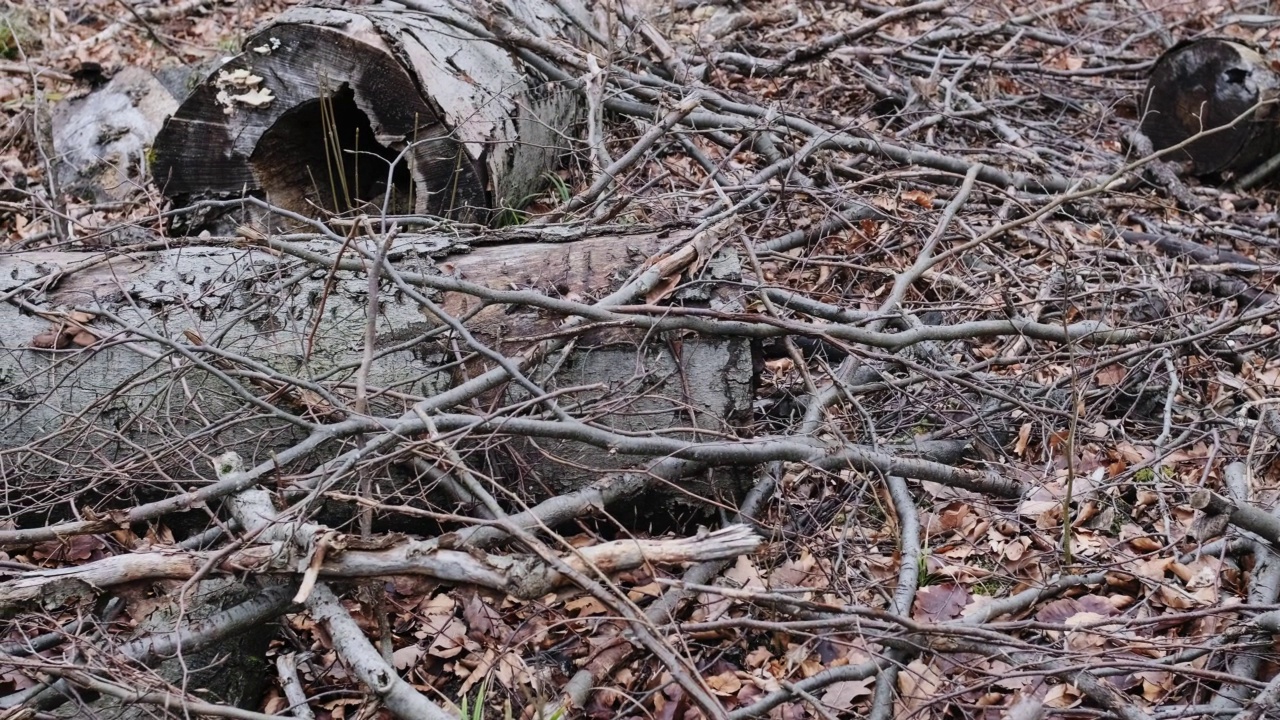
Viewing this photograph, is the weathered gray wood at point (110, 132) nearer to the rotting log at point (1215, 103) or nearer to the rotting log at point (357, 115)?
the rotting log at point (357, 115)

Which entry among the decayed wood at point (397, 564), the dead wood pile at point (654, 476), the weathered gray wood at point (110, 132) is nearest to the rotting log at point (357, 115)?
the dead wood pile at point (654, 476)

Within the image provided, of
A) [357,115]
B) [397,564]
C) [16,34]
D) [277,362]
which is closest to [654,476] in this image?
[397,564]

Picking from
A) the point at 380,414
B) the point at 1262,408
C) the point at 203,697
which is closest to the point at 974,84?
the point at 1262,408

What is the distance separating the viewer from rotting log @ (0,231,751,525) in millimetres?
2801

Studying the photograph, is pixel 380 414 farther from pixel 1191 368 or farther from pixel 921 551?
pixel 1191 368

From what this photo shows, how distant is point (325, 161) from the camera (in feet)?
14.2

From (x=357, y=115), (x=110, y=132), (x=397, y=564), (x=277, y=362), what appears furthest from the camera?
(x=110, y=132)

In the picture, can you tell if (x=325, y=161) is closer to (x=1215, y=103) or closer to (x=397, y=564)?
(x=397, y=564)

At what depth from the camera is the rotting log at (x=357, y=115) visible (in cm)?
377

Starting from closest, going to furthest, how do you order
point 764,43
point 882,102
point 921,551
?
1. point 921,551
2. point 882,102
3. point 764,43

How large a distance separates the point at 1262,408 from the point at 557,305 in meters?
2.38

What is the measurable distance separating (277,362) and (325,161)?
1.73m

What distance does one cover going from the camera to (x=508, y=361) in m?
2.66

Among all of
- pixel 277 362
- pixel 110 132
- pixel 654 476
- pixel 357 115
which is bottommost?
pixel 654 476
